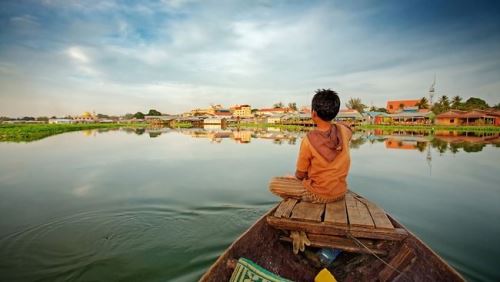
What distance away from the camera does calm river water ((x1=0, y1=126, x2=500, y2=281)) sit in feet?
9.92

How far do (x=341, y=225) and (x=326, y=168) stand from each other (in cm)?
55

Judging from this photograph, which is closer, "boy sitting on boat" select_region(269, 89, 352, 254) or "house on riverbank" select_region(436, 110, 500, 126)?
"boy sitting on boat" select_region(269, 89, 352, 254)

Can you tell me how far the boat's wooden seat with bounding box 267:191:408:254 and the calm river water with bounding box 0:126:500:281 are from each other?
1.43 meters

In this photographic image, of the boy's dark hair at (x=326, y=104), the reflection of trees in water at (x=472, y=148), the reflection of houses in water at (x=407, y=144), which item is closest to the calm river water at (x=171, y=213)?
the boy's dark hair at (x=326, y=104)

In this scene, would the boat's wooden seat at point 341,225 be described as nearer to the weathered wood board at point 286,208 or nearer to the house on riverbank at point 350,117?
the weathered wood board at point 286,208

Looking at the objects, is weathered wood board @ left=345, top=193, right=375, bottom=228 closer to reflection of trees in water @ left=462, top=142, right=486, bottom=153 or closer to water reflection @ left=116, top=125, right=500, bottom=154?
water reflection @ left=116, top=125, right=500, bottom=154

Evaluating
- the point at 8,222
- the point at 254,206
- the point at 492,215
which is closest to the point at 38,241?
the point at 8,222

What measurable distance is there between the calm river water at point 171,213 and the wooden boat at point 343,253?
1048 mm

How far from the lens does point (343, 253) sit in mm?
2436

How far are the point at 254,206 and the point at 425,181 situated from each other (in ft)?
Result: 17.6

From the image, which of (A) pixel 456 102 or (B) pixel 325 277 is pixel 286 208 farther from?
(A) pixel 456 102

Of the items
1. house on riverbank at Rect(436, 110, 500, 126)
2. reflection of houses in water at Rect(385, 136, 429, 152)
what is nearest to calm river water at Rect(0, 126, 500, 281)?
reflection of houses in water at Rect(385, 136, 429, 152)

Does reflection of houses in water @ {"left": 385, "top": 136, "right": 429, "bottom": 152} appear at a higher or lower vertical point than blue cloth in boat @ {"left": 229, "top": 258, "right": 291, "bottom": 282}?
lower

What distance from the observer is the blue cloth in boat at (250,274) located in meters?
1.82
